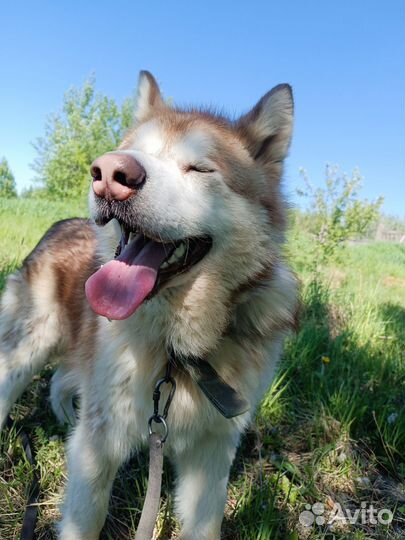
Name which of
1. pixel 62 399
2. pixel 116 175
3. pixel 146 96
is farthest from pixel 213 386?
pixel 146 96

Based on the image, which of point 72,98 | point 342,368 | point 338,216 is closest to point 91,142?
point 72,98

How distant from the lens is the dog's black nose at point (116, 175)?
4.80ft

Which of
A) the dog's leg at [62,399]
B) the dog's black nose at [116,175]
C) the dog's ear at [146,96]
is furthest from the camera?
the dog's leg at [62,399]

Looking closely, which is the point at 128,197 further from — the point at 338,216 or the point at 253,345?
the point at 338,216

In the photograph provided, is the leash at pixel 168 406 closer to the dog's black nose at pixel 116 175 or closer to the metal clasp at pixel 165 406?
the metal clasp at pixel 165 406

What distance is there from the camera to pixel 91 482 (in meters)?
1.94

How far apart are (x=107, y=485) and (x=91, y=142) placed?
3790 cm

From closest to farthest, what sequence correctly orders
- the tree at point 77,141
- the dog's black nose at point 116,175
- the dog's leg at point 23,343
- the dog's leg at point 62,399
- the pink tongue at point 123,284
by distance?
1. the dog's black nose at point 116,175
2. the pink tongue at point 123,284
3. the dog's leg at point 23,343
4. the dog's leg at point 62,399
5. the tree at point 77,141

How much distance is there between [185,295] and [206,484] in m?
1.03

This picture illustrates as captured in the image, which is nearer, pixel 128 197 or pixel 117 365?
pixel 128 197

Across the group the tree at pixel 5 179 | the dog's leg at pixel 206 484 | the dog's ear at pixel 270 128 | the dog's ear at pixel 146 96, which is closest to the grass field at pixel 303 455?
the dog's leg at pixel 206 484

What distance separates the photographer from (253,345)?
6.50 feet

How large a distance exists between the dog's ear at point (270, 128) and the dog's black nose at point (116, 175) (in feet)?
2.98

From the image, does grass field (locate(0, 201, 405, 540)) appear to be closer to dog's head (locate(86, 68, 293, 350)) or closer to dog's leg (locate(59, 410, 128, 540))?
dog's leg (locate(59, 410, 128, 540))
